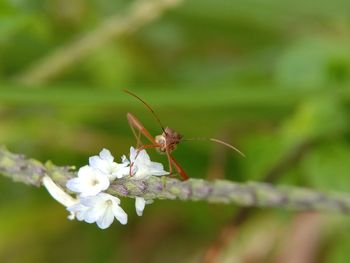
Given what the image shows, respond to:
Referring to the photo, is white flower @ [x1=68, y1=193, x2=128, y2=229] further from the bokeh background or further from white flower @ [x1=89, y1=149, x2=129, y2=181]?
the bokeh background

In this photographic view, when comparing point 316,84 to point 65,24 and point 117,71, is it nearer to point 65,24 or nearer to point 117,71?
point 117,71

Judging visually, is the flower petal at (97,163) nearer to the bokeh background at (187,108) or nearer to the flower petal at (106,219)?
the flower petal at (106,219)

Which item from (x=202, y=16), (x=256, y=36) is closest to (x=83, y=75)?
(x=202, y=16)

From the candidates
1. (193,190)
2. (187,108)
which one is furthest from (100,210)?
(187,108)

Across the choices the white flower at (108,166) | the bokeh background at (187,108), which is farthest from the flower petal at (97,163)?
the bokeh background at (187,108)

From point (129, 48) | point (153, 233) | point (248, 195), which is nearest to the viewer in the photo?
point (248, 195)

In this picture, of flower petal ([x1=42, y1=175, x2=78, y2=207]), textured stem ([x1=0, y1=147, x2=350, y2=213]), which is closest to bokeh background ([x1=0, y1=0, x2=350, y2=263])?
textured stem ([x1=0, y1=147, x2=350, y2=213])
